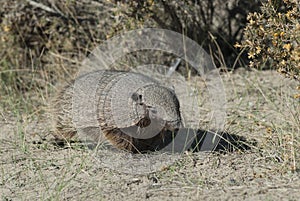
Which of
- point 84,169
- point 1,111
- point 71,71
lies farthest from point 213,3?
point 84,169

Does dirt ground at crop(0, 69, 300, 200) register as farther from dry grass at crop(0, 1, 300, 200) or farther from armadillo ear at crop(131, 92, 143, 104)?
armadillo ear at crop(131, 92, 143, 104)

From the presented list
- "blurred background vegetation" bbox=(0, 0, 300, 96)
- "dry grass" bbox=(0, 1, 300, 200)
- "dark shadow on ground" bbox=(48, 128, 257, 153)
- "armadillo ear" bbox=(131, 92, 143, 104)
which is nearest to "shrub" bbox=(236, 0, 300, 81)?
"dry grass" bbox=(0, 1, 300, 200)

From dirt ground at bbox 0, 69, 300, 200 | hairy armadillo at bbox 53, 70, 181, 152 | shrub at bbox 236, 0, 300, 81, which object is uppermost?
shrub at bbox 236, 0, 300, 81

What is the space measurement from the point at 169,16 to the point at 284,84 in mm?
1458

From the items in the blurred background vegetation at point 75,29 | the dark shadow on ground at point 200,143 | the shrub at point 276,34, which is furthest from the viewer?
the blurred background vegetation at point 75,29

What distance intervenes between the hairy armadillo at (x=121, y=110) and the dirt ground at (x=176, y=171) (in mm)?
222

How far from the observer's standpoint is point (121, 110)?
391 centimetres

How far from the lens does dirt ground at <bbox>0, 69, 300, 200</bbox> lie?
3527mm

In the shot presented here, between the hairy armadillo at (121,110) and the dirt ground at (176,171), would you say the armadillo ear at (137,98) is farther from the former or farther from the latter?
the dirt ground at (176,171)

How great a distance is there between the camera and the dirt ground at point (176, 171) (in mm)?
3527

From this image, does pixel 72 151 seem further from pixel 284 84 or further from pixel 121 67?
pixel 284 84

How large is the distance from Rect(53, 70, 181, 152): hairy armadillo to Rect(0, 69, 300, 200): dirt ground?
0.22 m

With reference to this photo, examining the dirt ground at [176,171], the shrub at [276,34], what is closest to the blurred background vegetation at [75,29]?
the dirt ground at [176,171]

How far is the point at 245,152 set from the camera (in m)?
4.11
